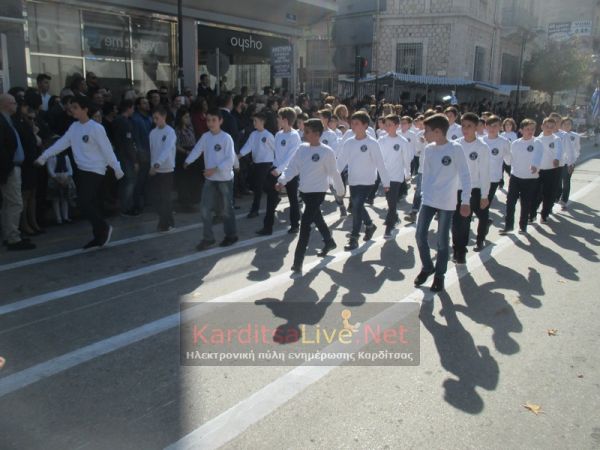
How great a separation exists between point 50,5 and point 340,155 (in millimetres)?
9382

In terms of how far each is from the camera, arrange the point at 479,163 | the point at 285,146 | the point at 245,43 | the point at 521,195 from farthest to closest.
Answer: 1. the point at 245,43
2. the point at 521,195
3. the point at 285,146
4. the point at 479,163

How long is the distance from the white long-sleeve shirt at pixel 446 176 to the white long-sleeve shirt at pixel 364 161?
1.70 m

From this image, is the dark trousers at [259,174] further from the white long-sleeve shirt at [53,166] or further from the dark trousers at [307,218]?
the white long-sleeve shirt at [53,166]

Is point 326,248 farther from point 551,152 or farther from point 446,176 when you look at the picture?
point 551,152

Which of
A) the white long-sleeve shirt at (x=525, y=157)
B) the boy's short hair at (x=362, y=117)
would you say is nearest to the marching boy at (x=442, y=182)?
the boy's short hair at (x=362, y=117)

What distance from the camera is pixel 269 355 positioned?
4492 mm

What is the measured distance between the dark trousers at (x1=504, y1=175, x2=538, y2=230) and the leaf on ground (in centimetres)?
567

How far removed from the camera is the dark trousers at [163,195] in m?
8.48

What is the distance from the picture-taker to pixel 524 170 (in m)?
8.82

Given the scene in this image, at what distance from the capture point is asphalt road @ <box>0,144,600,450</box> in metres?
3.45

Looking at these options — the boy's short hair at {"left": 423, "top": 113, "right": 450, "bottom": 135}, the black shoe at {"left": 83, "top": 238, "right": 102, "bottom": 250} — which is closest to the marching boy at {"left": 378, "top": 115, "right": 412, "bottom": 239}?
the boy's short hair at {"left": 423, "top": 113, "right": 450, "bottom": 135}

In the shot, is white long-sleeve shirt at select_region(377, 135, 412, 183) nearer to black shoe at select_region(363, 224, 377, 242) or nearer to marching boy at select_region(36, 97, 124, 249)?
black shoe at select_region(363, 224, 377, 242)

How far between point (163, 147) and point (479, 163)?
445 centimetres

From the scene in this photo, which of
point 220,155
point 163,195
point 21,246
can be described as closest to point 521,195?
point 220,155
